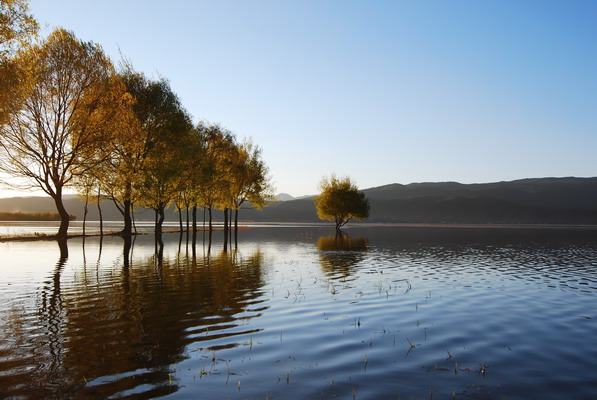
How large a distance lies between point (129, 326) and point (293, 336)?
5.52 m

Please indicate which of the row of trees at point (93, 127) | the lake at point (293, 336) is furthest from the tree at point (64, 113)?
the lake at point (293, 336)

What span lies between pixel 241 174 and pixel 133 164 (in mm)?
30746

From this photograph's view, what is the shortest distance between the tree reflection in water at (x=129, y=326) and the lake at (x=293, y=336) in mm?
56

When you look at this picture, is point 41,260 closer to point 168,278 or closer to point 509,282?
point 168,278

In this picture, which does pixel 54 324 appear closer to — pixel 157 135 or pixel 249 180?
pixel 157 135

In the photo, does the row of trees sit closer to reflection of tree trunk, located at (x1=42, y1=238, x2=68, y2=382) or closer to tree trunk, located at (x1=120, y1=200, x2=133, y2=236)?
tree trunk, located at (x1=120, y1=200, x2=133, y2=236)

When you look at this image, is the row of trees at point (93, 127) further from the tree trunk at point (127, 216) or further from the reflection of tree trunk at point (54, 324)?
the reflection of tree trunk at point (54, 324)

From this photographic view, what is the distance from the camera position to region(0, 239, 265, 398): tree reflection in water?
987 centimetres

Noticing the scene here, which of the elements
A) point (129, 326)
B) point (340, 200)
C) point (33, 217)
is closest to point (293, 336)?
point (129, 326)

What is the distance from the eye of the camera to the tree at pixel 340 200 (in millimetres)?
118250

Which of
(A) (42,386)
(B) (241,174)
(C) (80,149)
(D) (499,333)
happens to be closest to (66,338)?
(A) (42,386)

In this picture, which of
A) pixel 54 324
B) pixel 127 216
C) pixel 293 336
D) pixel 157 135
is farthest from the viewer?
pixel 127 216

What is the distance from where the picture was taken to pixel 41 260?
35.2 m

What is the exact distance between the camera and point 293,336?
14094mm
